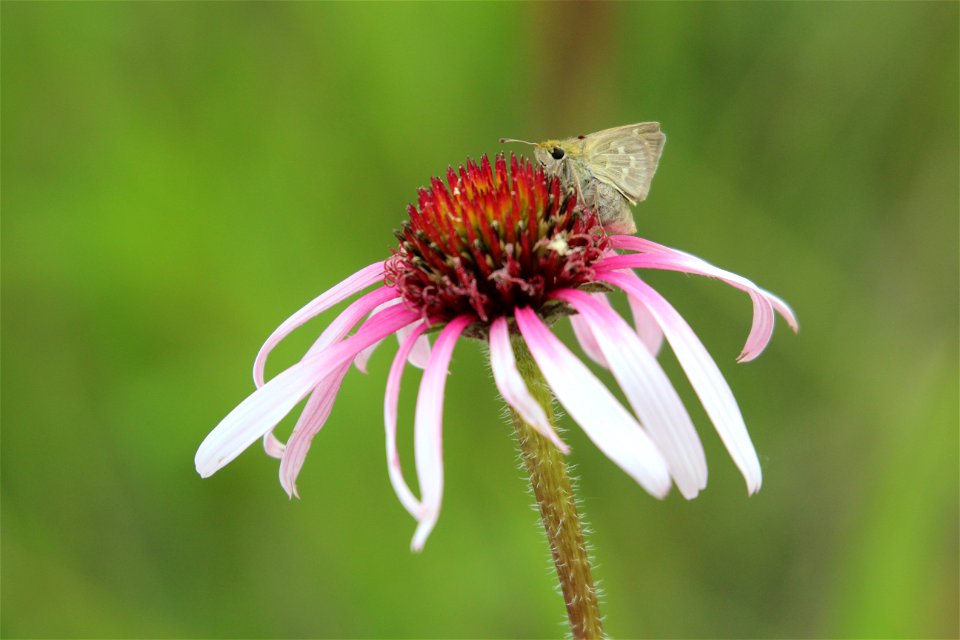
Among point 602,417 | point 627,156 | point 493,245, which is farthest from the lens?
point 627,156

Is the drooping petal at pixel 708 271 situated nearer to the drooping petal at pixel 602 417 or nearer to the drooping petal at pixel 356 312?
the drooping petal at pixel 602 417

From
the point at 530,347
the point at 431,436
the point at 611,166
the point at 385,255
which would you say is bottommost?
the point at 431,436

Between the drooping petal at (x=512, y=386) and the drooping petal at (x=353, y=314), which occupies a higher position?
the drooping petal at (x=353, y=314)

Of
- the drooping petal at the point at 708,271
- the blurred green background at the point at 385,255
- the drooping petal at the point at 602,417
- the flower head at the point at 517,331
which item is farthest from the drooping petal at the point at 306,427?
the blurred green background at the point at 385,255

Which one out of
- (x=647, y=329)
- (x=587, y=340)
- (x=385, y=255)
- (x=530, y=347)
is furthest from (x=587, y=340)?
(x=385, y=255)

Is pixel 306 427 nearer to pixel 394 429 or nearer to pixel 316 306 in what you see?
pixel 316 306

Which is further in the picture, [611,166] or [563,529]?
[611,166]
